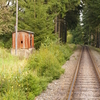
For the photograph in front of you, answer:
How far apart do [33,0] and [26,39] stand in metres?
5.71

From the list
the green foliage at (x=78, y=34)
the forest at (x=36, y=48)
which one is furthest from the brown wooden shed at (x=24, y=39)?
the green foliage at (x=78, y=34)

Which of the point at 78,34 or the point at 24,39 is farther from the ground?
the point at 78,34

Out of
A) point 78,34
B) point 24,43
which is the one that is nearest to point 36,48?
point 24,43

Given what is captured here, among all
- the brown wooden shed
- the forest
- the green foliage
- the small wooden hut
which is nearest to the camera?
the forest

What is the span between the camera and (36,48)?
2328 cm

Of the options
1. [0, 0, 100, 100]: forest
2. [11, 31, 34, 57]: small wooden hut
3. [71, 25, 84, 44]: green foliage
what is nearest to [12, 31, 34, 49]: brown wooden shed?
[11, 31, 34, 57]: small wooden hut

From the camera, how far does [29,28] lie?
22719 millimetres

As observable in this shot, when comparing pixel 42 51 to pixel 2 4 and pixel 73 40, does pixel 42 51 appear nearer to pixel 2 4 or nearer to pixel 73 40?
pixel 2 4

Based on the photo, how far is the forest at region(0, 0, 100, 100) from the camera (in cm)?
778

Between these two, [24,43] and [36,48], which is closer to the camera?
[24,43]

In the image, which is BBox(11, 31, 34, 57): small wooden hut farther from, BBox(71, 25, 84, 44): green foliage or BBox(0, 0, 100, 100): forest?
BBox(71, 25, 84, 44): green foliage

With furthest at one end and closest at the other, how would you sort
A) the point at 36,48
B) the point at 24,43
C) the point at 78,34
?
the point at 78,34, the point at 36,48, the point at 24,43

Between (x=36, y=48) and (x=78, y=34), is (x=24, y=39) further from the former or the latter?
(x=78, y=34)

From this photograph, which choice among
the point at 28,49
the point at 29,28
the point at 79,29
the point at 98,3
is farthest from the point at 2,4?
the point at 79,29
